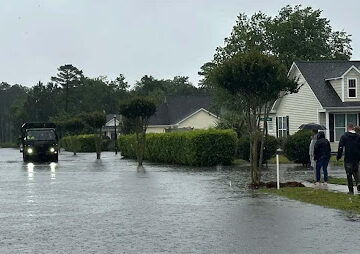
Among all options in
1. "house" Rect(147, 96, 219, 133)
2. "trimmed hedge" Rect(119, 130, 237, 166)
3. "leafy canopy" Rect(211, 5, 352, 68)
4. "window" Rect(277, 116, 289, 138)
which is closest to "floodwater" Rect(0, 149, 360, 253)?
"trimmed hedge" Rect(119, 130, 237, 166)

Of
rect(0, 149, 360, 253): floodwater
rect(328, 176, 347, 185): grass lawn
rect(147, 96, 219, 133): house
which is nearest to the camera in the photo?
rect(0, 149, 360, 253): floodwater

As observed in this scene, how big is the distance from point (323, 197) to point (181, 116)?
5975cm

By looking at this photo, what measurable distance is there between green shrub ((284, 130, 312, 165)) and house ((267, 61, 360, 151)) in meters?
9.64

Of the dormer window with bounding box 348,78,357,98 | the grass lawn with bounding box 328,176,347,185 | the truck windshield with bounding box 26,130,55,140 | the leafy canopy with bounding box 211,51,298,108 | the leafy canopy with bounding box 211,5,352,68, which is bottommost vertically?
the grass lawn with bounding box 328,176,347,185

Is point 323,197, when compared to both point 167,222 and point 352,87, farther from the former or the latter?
point 352,87

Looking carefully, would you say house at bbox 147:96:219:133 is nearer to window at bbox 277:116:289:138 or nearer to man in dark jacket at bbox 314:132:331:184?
window at bbox 277:116:289:138

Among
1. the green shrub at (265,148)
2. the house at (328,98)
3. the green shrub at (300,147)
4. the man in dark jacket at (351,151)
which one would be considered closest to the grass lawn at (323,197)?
the man in dark jacket at (351,151)

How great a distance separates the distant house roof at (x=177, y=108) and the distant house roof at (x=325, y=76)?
30.2m

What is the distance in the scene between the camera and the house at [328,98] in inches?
1594

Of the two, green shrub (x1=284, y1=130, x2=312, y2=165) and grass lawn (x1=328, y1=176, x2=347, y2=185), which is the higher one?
green shrub (x1=284, y1=130, x2=312, y2=165)

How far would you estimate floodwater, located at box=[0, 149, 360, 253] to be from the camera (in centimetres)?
929

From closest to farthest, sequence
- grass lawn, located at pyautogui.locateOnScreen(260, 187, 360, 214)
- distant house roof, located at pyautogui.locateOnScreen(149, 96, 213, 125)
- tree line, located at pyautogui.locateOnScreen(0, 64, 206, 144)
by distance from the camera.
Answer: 1. grass lawn, located at pyautogui.locateOnScreen(260, 187, 360, 214)
2. distant house roof, located at pyautogui.locateOnScreen(149, 96, 213, 125)
3. tree line, located at pyautogui.locateOnScreen(0, 64, 206, 144)

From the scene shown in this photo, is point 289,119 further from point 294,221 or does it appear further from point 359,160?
point 294,221

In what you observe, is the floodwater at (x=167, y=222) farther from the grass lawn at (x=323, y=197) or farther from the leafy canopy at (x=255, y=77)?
the leafy canopy at (x=255, y=77)
